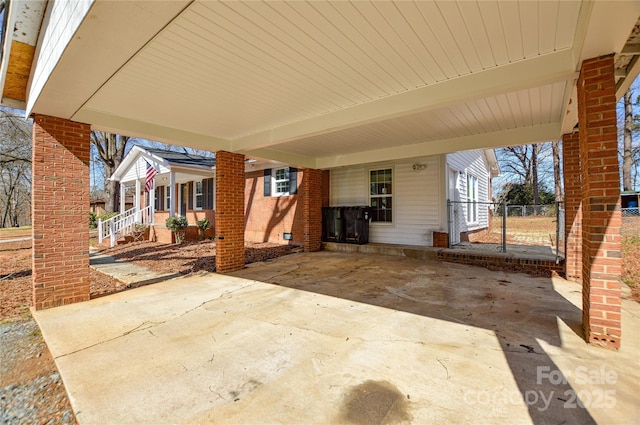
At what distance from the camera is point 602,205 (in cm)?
284

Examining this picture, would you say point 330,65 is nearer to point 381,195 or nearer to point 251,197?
point 381,195

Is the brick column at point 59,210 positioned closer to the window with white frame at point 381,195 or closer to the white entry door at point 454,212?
the window with white frame at point 381,195

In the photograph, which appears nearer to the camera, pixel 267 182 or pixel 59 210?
pixel 59 210

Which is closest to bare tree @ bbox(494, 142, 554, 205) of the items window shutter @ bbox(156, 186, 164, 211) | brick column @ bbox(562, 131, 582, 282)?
brick column @ bbox(562, 131, 582, 282)

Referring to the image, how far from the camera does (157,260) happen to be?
788 cm

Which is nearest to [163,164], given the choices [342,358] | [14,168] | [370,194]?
[370,194]

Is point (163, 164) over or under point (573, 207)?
over

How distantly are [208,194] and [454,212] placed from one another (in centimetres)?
1024

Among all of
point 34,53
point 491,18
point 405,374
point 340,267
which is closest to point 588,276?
point 405,374

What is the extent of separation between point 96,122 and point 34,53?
4.36 feet

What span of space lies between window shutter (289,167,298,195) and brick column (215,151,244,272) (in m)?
3.56

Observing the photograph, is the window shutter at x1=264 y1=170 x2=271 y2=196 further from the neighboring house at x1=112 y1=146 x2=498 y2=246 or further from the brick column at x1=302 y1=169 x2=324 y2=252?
the brick column at x1=302 y1=169 x2=324 y2=252

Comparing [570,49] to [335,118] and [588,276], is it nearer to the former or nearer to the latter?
[588,276]

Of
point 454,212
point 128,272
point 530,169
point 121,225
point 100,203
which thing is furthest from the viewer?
point 100,203
